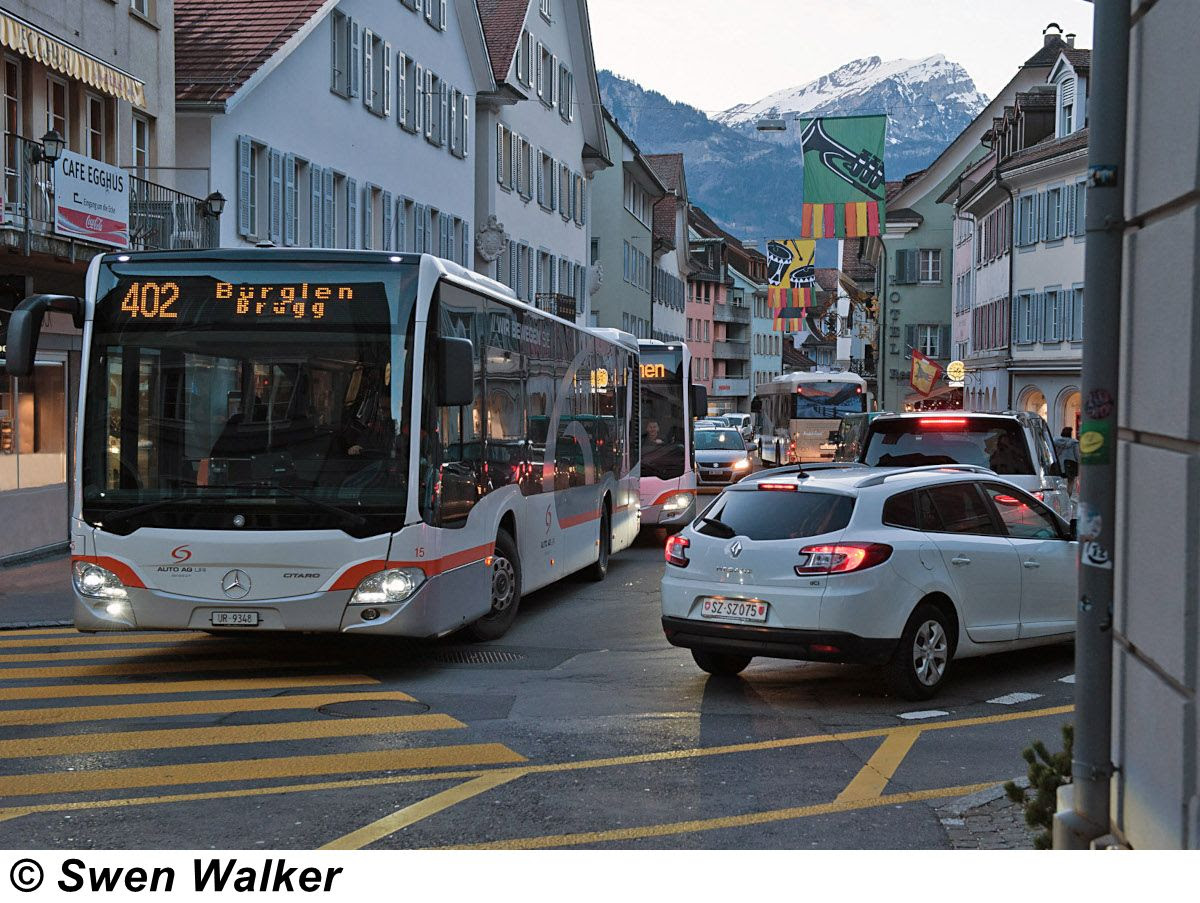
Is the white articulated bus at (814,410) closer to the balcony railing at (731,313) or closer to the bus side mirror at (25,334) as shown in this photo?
the bus side mirror at (25,334)

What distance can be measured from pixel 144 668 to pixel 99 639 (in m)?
2.16

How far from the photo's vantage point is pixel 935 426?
17594mm

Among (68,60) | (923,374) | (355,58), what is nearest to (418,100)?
(355,58)

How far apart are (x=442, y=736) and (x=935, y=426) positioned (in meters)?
9.24

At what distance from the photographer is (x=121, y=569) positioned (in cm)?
1182

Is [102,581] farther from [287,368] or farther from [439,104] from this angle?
[439,104]

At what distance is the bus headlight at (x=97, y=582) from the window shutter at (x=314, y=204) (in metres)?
19.8

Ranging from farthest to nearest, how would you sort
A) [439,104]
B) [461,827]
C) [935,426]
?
[439,104] < [935,426] < [461,827]

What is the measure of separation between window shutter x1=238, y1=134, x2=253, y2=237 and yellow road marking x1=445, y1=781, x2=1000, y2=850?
71.2ft

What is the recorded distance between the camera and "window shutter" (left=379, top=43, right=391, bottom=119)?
1410 inches

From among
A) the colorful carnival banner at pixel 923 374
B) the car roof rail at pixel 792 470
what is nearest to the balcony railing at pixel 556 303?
the colorful carnival banner at pixel 923 374

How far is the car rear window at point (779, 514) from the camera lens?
36.5 feet

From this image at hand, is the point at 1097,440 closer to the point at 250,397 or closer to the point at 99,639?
the point at 250,397
